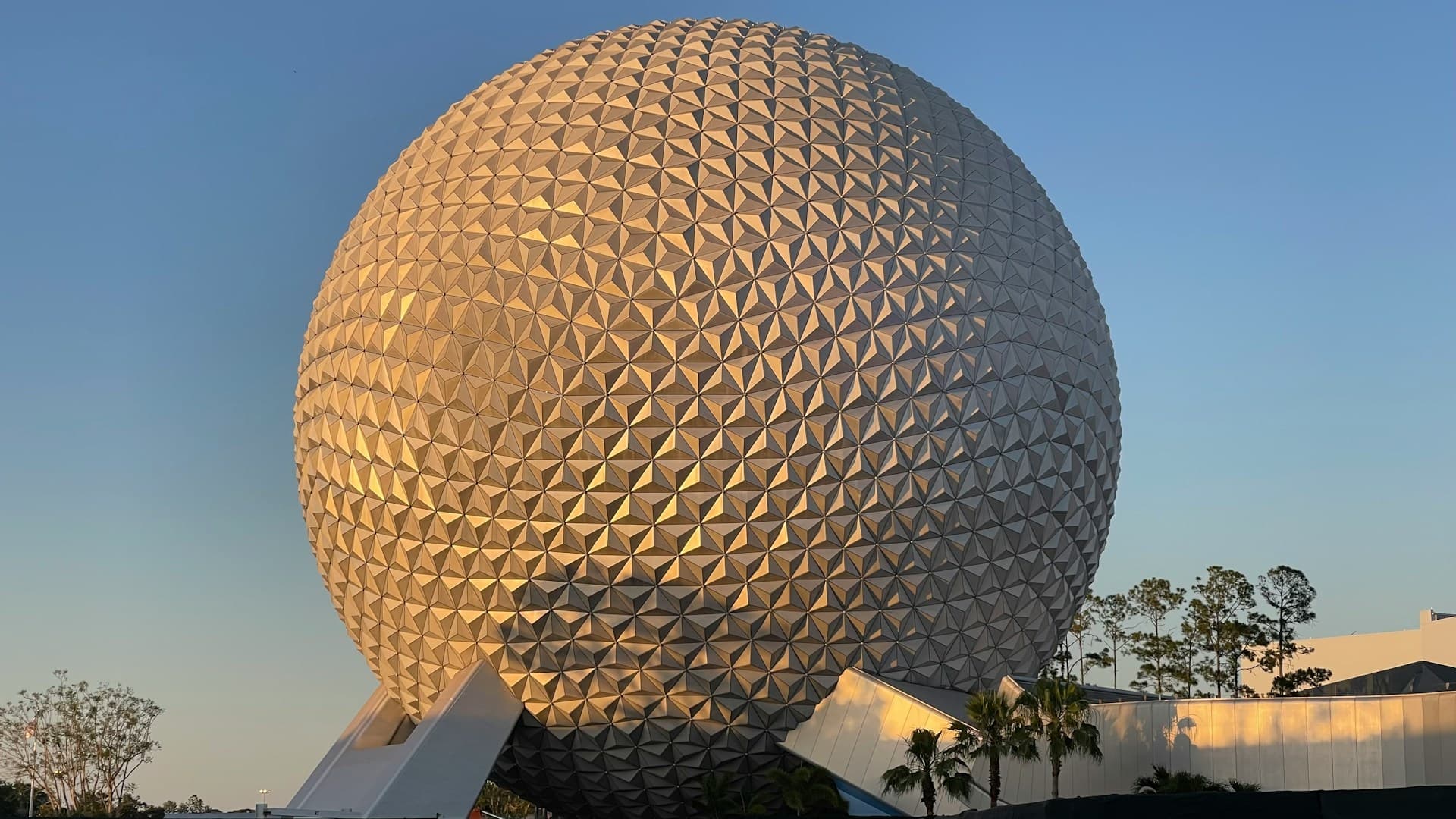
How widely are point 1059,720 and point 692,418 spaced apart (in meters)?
9.86

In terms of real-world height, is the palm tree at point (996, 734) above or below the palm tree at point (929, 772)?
above

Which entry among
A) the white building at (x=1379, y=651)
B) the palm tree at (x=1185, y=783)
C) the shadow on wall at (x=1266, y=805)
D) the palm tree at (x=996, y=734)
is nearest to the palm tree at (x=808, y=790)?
the palm tree at (x=996, y=734)

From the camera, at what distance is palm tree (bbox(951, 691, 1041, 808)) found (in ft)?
86.2

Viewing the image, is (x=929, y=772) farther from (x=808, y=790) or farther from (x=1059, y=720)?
(x=808, y=790)

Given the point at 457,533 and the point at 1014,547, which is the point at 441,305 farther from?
the point at 1014,547

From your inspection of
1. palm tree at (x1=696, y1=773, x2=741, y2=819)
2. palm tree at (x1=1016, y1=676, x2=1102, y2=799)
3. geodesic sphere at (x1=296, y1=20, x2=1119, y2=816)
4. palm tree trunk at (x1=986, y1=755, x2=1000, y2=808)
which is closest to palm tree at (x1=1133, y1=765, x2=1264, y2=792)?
palm tree at (x1=1016, y1=676, x2=1102, y2=799)

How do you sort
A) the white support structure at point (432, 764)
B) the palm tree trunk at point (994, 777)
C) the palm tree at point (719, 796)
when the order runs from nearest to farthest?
the palm tree trunk at point (994, 777), the white support structure at point (432, 764), the palm tree at point (719, 796)

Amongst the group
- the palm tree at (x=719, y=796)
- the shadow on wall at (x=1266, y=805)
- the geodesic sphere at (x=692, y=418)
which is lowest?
the palm tree at (x=719, y=796)

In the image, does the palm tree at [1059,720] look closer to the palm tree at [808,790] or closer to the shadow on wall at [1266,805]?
the palm tree at [808,790]

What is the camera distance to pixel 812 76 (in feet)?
111

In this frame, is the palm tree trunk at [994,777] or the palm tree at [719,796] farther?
the palm tree at [719,796]

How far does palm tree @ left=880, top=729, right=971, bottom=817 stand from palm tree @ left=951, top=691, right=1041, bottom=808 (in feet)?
1.56

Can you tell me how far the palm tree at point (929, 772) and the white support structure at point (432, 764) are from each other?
29.6 ft

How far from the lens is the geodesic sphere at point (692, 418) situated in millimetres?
29594
